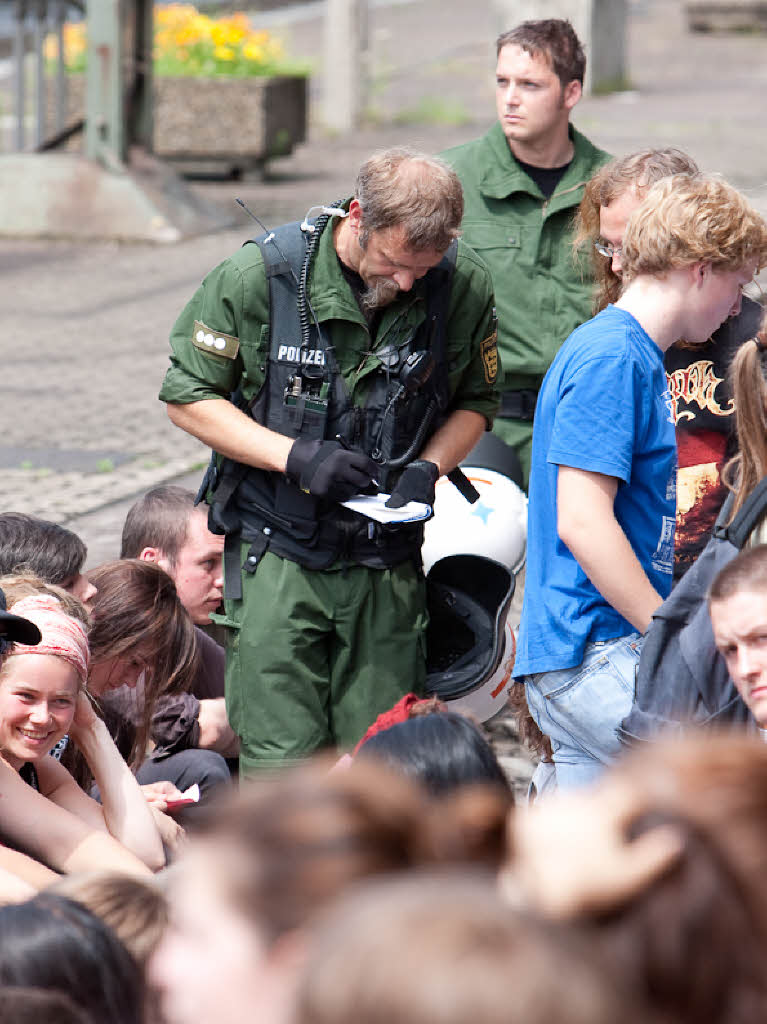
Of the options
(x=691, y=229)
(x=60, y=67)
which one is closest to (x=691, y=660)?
(x=691, y=229)

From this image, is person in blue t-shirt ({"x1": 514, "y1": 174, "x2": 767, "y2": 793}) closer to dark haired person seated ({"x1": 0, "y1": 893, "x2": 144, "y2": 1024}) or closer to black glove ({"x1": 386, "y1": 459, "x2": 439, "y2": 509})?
black glove ({"x1": 386, "y1": 459, "x2": 439, "y2": 509})

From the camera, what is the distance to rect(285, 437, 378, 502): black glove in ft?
12.1

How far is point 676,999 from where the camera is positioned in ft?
3.93

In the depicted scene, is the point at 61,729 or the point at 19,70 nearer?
the point at 61,729

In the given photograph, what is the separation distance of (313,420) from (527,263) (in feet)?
5.74

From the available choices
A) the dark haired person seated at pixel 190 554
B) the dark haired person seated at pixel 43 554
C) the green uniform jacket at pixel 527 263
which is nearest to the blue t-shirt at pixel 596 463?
the dark haired person seated at pixel 43 554

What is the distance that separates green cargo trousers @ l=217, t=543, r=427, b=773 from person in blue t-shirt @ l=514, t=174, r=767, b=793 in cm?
78

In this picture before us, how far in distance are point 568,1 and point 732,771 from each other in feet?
59.9

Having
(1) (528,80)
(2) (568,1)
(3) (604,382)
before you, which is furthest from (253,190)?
(3) (604,382)

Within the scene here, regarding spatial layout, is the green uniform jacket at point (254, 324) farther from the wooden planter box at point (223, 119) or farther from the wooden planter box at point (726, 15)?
the wooden planter box at point (726, 15)

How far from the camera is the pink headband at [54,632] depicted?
3.49m

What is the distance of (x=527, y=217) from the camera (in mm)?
5316

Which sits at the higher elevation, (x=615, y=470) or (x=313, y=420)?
(x=615, y=470)

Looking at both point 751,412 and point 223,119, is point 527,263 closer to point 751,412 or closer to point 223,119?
point 751,412
